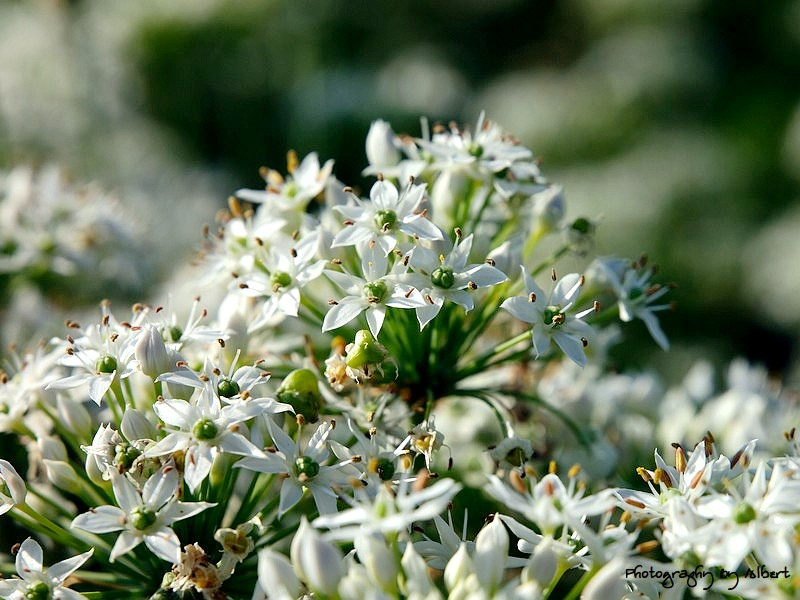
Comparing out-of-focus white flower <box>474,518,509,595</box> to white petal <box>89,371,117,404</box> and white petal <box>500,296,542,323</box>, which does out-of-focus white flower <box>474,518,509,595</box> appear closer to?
white petal <box>500,296,542,323</box>

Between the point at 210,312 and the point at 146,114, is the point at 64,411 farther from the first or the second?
the point at 146,114

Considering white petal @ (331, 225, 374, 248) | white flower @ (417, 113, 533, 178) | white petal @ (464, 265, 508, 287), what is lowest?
white petal @ (464, 265, 508, 287)

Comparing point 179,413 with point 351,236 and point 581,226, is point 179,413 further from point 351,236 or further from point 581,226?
point 581,226

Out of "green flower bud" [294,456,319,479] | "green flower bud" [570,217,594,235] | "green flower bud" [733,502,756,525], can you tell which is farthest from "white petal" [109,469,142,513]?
"green flower bud" [570,217,594,235]

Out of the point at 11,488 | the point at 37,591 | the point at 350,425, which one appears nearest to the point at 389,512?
the point at 350,425

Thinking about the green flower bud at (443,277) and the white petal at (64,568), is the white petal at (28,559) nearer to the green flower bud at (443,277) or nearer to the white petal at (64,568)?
the white petal at (64,568)

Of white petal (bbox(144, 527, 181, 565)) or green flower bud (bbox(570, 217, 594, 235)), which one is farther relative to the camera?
green flower bud (bbox(570, 217, 594, 235))

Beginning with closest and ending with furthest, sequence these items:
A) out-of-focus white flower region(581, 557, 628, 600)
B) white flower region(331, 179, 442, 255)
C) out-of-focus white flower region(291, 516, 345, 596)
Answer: out-of-focus white flower region(291, 516, 345, 596) → out-of-focus white flower region(581, 557, 628, 600) → white flower region(331, 179, 442, 255)
